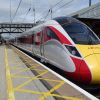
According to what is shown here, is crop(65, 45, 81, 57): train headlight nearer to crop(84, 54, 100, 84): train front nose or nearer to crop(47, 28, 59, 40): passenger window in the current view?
crop(84, 54, 100, 84): train front nose

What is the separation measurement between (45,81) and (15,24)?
78.1 m

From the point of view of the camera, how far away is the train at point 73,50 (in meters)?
9.55

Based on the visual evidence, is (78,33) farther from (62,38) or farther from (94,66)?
(94,66)

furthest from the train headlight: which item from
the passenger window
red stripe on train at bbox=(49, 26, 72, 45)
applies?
the passenger window

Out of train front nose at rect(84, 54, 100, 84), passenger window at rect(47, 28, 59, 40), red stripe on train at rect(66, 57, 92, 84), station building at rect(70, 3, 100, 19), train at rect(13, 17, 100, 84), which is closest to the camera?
train front nose at rect(84, 54, 100, 84)

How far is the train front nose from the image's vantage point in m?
9.30

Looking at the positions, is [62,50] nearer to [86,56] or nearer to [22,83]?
[86,56]

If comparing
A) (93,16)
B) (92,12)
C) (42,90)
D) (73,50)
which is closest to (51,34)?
(73,50)

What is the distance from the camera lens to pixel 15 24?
87000mm

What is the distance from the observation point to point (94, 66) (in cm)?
954

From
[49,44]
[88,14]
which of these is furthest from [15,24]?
[49,44]

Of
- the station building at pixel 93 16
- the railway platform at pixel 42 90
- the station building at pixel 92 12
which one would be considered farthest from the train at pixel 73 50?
the station building at pixel 92 12

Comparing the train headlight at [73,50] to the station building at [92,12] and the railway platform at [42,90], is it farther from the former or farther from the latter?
the station building at [92,12]

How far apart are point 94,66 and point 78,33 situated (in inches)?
105
